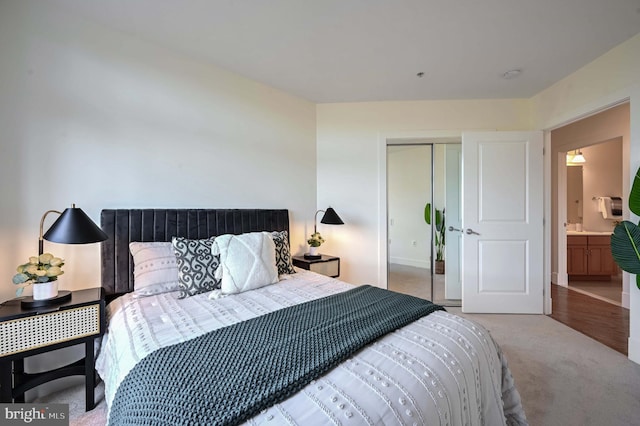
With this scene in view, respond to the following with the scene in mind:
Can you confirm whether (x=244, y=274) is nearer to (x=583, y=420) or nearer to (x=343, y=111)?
(x=583, y=420)

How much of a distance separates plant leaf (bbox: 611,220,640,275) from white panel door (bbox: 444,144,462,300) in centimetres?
155

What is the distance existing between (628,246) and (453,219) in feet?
5.55

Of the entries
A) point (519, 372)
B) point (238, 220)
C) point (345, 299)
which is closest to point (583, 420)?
point (519, 372)

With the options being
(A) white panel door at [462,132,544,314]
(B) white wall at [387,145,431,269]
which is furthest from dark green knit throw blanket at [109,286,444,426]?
(B) white wall at [387,145,431,269]

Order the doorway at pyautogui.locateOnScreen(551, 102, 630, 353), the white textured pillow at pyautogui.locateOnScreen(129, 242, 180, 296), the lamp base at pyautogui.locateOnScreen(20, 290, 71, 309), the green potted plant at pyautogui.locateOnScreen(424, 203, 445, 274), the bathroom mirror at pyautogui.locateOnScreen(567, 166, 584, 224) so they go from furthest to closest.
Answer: the bathroom mirror at pyautogui.locateOnScreen(567, 166, 584, 224) → the green potted plant at pyautogui.locateOnScreen(424, 203, 445, 274) → the doorway at pyautogui.locateOnScreen(551, 102, 630, 353) → the white textured pillow at pyautogui.locateOnScreen(129, 242, 180, 296) → the lamp base at pyautogui.locateOnScreen(20, 290, 71, 309)

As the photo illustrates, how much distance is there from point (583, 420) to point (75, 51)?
394 centimetres

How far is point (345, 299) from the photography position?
1736 mm

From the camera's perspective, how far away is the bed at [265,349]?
833 millimetres

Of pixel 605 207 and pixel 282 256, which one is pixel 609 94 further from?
pixel 605 207

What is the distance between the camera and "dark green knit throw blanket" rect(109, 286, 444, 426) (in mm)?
803

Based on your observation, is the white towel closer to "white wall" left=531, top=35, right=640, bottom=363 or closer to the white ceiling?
"white wall" left=531, top=35, right=640, bottom=363

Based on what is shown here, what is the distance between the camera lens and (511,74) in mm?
2721

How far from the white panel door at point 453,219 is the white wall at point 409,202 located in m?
0.26

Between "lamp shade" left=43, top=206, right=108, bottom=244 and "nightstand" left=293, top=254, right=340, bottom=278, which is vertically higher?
"lamp shade" left=43, top=206, right=108, bottom=244
